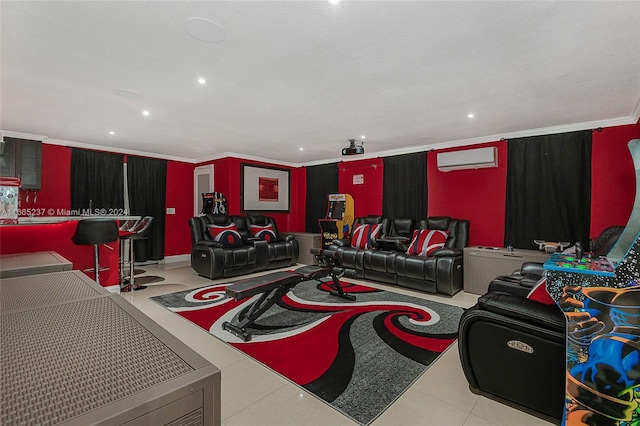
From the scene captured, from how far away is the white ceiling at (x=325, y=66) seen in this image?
1.86 meters

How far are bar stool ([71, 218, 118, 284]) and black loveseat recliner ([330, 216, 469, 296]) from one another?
3.45 m

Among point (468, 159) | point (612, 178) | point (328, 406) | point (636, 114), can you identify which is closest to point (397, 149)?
point (468, 159)

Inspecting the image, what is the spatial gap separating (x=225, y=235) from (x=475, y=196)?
4373 mm

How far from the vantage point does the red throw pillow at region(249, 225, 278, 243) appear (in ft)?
20.5

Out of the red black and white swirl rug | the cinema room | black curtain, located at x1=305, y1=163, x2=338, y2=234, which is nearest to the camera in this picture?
the cinema room

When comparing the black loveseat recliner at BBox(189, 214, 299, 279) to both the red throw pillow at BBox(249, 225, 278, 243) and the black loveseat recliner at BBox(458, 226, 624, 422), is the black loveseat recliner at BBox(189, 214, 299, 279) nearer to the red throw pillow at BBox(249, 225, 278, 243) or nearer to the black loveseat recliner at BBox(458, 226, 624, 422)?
the red throw pillow at BBox(249, 225, 278, 243)

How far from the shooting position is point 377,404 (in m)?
1.95

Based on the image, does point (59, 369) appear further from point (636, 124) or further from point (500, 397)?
point (636, 124)

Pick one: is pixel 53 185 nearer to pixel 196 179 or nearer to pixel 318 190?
pixel 196 179

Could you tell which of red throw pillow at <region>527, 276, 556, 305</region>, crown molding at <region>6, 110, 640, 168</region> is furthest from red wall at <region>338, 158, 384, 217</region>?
red throw pillow at <region>527, 276, 556, 305</region>

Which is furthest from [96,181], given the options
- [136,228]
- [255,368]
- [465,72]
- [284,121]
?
[465,72]

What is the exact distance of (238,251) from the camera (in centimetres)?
525

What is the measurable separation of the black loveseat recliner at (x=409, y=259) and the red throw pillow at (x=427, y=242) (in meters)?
0.10

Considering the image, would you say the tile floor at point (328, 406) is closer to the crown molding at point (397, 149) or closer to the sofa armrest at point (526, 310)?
the sofa armrest at point (526, 310)
